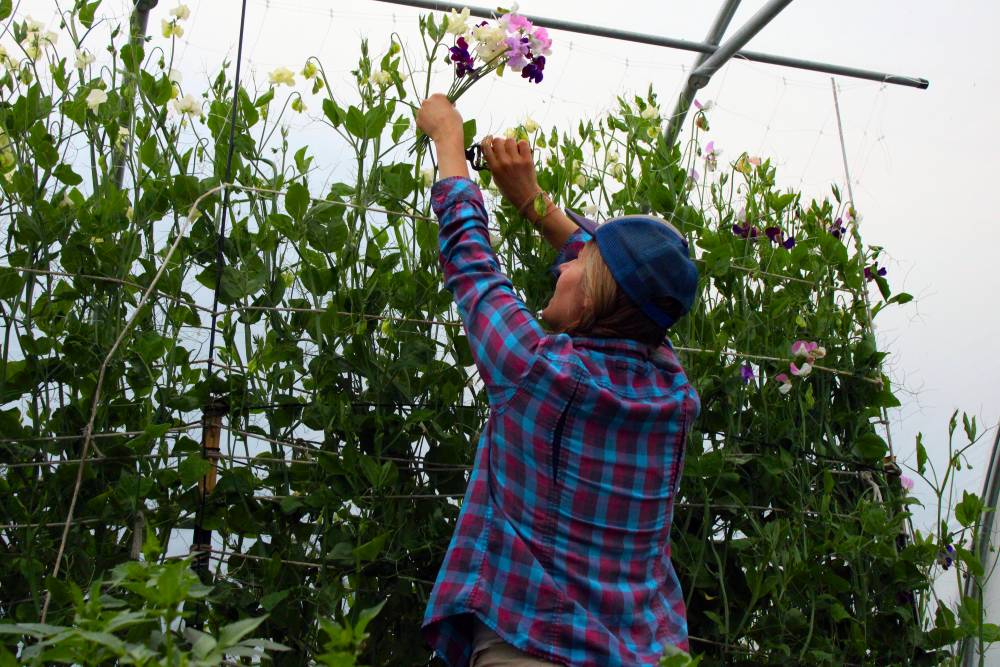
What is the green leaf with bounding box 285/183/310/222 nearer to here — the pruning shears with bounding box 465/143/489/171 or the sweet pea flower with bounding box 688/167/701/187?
the pruning shears with bounding box 465/143/489/171

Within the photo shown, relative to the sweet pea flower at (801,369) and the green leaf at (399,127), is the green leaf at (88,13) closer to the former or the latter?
the green leaf at (399,127)

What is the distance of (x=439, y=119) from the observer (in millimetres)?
1711

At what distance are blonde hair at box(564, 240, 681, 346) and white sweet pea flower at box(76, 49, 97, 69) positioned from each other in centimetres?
96

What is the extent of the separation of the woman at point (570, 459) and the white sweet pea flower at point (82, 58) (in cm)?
73

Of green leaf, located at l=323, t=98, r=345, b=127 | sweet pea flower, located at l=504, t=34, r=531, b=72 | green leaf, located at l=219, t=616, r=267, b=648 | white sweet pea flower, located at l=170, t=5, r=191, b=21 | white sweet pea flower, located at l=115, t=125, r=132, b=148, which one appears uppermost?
white sweet pea flower, located at l=170, t=5, r=191, b=21

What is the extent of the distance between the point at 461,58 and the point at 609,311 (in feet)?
1.70

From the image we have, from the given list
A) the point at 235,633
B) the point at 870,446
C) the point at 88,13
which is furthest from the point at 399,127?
the point at 870,446

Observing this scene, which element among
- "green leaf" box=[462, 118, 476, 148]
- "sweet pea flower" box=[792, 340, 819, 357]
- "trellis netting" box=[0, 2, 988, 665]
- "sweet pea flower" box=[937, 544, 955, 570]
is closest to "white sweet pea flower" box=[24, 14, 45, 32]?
"trellis netting" box=[0, 2, 988, 665]

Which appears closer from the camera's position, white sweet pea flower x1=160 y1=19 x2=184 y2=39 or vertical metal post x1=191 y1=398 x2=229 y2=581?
vertical metal post x1=191 y1=398 x2=229 y2=581

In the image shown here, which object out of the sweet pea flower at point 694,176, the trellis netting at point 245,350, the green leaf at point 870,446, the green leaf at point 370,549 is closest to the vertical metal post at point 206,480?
the trellis netting at point 245,350

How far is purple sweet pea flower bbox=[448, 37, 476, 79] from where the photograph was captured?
69.9 inches

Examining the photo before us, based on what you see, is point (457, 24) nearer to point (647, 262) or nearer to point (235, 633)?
point (647, 262)

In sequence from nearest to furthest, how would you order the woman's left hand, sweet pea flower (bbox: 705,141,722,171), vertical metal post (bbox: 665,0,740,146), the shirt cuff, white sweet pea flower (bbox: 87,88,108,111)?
1. the shirt cuff
2. the woman's left hand
3. white sweet pea flower (bbox: 87,88,108,111)
4. sweet pea flower (bbox: 705,141,722,171)
5. vertical metal post (bbox: 665,0,740,146)

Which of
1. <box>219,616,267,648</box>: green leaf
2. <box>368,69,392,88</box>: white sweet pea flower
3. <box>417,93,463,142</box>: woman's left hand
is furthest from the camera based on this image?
<box>368,69,392,88</box>: white sweet pea flower
